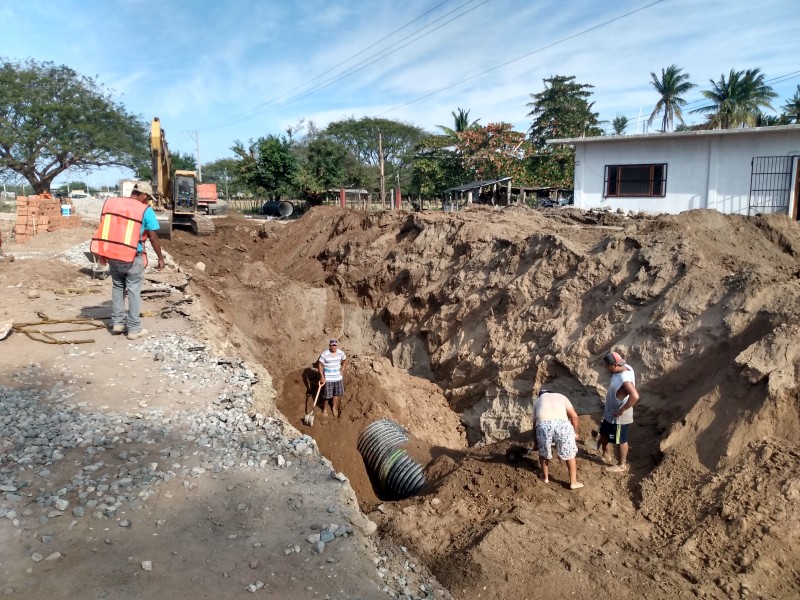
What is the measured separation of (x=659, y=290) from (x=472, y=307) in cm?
349

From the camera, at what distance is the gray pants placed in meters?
7.32

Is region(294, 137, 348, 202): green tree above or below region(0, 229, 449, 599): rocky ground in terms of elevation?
above

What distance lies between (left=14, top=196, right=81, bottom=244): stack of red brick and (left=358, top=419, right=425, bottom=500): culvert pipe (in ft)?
46.6

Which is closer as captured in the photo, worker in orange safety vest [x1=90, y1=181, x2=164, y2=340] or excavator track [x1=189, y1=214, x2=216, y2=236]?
worker in orange safety vest [x1=90, y1=181, x2=164, y2=340]

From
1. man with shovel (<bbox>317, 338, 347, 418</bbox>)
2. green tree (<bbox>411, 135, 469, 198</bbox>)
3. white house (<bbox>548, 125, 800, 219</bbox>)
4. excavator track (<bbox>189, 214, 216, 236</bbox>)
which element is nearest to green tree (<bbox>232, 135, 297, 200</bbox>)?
green tree (<bbox>411, 135, 469, 198</bbox>)

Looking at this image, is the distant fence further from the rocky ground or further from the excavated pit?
the rocky ground

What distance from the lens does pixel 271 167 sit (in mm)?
32188

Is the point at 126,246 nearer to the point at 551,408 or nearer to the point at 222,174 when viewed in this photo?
the point at 551,408

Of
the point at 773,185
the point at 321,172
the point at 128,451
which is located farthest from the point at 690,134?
the point at 321,172

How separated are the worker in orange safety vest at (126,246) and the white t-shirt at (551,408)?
521 centimetres

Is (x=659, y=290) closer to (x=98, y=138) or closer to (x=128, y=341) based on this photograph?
(x=128, y=341)

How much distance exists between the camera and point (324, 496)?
4.41 meters

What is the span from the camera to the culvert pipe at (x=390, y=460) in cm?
682

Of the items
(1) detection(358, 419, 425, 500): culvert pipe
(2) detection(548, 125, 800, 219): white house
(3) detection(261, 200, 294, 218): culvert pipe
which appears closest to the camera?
(1) detection(358, 419, 425, 500): culvert pipe
